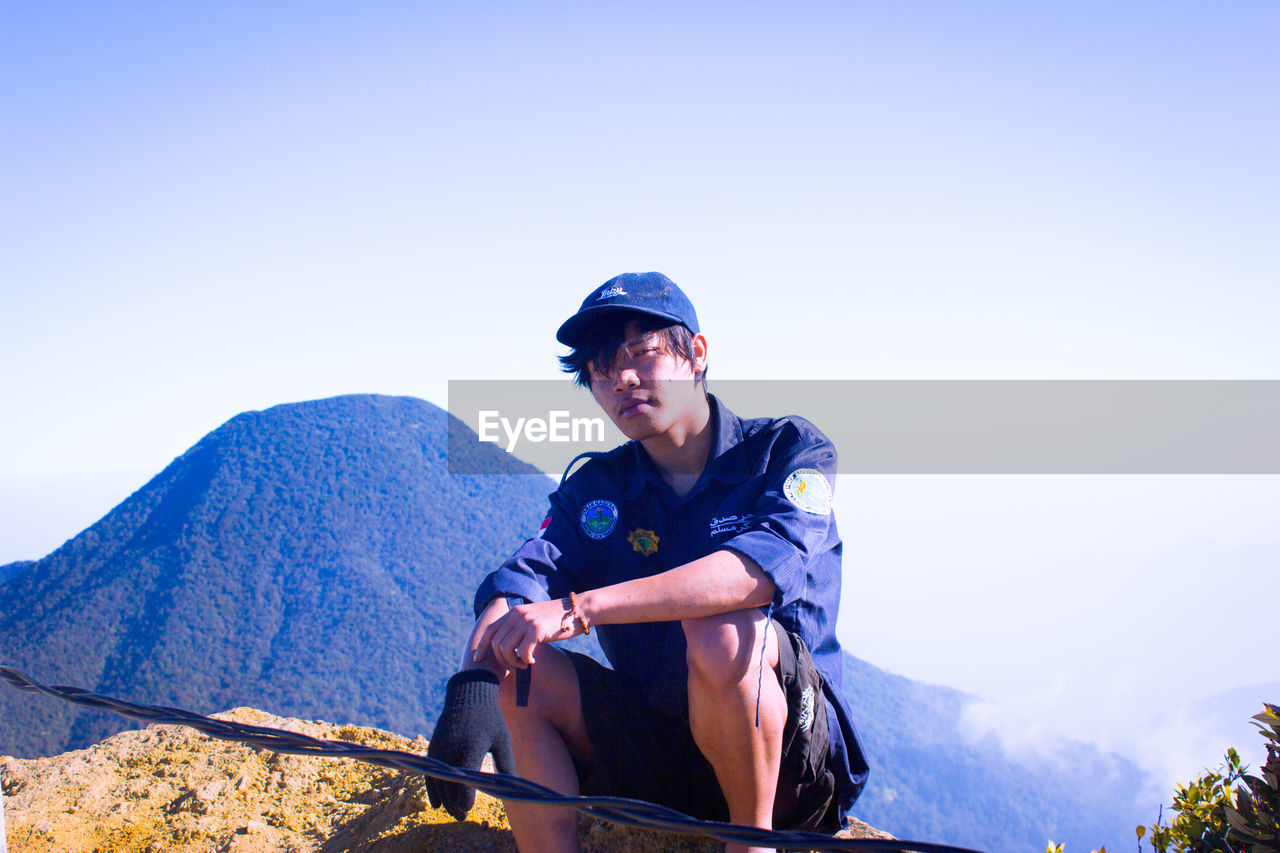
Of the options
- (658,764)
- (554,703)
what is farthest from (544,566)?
(658,764)

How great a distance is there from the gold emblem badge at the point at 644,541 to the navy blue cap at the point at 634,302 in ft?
1.74

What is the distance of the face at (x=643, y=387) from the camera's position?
1994 millimetres

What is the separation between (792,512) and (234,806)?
2.32 meters

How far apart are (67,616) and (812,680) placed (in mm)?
7121

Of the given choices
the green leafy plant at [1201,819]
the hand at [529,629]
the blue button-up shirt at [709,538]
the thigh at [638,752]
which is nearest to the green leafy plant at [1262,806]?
the green leafy plant at [1201,819]

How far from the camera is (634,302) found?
197 cm

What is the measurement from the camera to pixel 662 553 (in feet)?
6.82

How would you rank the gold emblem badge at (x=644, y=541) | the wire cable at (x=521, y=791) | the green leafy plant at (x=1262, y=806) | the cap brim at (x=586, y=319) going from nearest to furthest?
the wire cable at (x=521, y=791), the green leafy plant at (x=1262, y=806), the cap brim at (x=586, y=319), the gold emblem badge at (x=644, y=541)

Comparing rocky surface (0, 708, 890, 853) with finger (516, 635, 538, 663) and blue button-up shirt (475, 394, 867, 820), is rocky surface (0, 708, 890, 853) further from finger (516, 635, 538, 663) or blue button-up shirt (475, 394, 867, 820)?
finger (516, 635, 538, 663)

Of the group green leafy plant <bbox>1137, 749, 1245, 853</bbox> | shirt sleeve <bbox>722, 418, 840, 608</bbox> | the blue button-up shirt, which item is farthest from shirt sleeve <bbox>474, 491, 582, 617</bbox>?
green leafy plant <bbox>1137, 749, 1245, 853</bbox>

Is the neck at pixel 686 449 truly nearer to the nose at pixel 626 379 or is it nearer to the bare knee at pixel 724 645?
the nose at pixel 626 379

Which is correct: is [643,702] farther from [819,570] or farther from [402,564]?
[402,564]

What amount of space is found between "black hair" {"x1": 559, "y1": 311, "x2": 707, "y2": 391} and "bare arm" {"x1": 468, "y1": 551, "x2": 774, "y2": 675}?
0.64m

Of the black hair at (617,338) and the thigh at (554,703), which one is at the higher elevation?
the black hair at (617,338)
